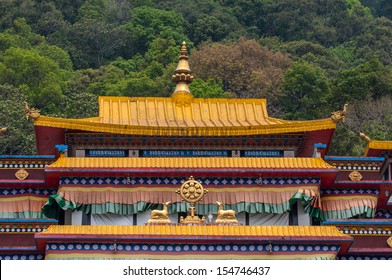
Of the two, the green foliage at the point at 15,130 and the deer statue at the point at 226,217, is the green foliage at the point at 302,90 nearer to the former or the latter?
the green foliage at the point at 15,130

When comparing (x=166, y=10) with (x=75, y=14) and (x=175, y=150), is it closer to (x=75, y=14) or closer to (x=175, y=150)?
(x=75, y=14)

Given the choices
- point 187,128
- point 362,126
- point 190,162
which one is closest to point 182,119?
point 187,128

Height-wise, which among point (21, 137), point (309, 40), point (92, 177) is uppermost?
point (309, 40)

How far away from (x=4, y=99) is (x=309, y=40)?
4154cm

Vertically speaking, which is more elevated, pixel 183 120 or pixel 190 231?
pixel 183 120

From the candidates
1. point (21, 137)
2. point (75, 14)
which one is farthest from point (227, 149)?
point (75, 14)

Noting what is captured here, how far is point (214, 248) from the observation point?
31109mm

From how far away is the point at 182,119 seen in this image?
37.9 meters

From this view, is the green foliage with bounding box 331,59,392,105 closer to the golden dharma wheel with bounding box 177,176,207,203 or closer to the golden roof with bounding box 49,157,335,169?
the golden roof with bounding box 49,157,335,169

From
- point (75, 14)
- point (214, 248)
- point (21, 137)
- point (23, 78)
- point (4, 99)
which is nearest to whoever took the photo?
point (214, 248)

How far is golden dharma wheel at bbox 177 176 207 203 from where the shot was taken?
109ft

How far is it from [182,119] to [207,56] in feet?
166

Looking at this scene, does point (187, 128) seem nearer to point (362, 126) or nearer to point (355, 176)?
point (355, 176)

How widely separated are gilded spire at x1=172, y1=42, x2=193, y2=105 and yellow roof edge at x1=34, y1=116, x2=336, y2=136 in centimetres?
241
